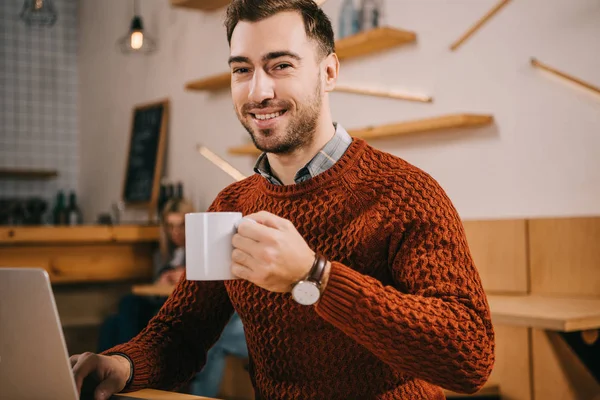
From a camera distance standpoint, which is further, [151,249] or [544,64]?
[151,249]

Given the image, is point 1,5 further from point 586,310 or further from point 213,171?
point 586,310

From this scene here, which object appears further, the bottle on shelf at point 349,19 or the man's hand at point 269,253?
the bottle on shelf at point 349,19

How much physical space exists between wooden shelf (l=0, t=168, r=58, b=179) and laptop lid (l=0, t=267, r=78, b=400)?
435 cm

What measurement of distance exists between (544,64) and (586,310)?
→ 3.29 feet

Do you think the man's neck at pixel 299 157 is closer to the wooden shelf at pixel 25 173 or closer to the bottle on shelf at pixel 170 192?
the bottle on shelf at pixel 170 192

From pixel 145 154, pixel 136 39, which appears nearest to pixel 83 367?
pixel 136 39

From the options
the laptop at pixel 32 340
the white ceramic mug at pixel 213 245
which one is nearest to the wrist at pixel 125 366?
the laptop at pixel 32 340

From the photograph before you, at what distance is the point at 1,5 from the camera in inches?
201

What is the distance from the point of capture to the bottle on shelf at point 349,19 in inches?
126

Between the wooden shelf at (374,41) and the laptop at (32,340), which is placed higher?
the wooden shelf at (374,41)

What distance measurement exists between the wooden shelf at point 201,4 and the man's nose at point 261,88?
3.04 m

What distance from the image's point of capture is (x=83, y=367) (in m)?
1.10

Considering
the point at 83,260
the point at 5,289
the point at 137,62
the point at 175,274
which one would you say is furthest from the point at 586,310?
the point at 137,62

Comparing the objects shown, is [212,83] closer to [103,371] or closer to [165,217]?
[165,217]
